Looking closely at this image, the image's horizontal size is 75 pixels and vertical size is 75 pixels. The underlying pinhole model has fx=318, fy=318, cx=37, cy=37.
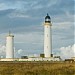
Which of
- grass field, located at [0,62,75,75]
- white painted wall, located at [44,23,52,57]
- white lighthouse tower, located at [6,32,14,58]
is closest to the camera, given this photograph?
grass field, located at [0,62,75,75]

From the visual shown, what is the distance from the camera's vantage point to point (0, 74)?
33.2 metres

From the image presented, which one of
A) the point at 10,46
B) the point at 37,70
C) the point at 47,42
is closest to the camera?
the point at 37,70

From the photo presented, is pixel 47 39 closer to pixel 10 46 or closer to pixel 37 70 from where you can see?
pixel 10 46

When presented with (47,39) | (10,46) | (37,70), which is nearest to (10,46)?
(10,46)

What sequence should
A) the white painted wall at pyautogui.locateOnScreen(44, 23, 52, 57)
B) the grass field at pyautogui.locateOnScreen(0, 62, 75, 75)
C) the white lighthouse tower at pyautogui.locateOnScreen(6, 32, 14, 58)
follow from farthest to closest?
the white lighthouse tower at pyautogui.locateOnScreen(6, 32, 14, 58) < the white painted wall at pyautogui.locateOnScreen(44, 23, 52, 57) < the grass field at pyautogui.locateOnScreen(0, 62, 75, 75)

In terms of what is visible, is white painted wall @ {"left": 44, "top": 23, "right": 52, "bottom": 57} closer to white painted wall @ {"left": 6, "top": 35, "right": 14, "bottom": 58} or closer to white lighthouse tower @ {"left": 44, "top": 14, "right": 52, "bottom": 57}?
white lighthouse tower @ {"left": 44, "top": 14, "right": 52, "bottom": 57}

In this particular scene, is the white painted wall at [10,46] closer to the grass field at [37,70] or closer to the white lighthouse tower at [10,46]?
the white lighthouse tower at [10,46]

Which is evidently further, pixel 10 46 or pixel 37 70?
pixel 10 46

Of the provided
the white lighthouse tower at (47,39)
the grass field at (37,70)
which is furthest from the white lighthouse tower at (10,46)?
the grass field at (37,70)

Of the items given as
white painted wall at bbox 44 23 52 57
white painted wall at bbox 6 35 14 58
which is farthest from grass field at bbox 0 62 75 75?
white painted wall at bbox 6 35 14 58

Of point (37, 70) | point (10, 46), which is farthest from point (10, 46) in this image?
point (37, 70)

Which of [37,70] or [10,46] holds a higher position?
[10,46]

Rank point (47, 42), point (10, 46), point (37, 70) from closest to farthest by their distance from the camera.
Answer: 1. point (37, 70)
2. point (47, 42)
3. point (10, 46)

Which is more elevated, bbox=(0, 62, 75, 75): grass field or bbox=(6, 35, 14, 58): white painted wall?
bbox=(6, 35, 14, 58): white painted wall
